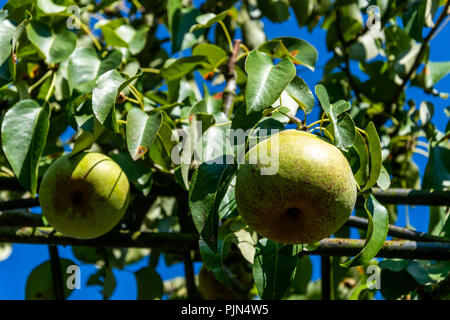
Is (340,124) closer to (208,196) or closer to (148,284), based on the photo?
(208,196)

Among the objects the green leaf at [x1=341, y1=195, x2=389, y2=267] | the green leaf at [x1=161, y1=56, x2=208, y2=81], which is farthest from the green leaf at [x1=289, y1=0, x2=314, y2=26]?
the green leaf at [x1=341, y1=195, x2=389, y2=267]

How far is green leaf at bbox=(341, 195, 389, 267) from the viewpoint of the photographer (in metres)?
1.44

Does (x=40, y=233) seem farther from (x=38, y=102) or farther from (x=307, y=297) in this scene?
(x=307, y=297)

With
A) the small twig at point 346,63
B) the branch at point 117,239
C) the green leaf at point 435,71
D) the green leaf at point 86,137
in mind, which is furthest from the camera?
the small twig at point 346,63

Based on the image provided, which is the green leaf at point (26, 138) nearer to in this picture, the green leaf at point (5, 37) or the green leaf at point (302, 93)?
the green leaf at point (5, 37)

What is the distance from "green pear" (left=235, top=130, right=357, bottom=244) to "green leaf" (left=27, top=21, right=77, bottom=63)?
0.99m

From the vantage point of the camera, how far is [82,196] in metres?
1.88

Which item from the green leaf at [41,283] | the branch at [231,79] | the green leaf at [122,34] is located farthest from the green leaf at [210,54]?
the green leaf at [41,283]

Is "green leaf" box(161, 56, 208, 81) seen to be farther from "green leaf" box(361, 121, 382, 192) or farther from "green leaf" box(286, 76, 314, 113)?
"green leaf" box(361, 121, 382, 192)

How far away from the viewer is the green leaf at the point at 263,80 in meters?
1.43

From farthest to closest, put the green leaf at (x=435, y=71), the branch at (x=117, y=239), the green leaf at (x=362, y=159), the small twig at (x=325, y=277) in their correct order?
the green leaf at (x=435, y=71), the small twig at (x=325, y=277), the branch at (x=117, y=239), the green leaf at (x=362, y=159)

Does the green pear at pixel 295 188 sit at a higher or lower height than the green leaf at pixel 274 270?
higher

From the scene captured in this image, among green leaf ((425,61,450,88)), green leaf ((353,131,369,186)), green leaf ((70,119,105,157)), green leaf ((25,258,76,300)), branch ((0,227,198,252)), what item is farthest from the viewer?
green leaf ((425,61,450,88))

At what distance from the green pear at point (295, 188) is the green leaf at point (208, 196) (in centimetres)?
6
